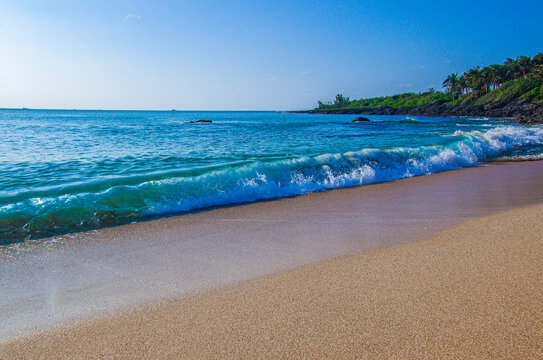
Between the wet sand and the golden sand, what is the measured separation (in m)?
0.15

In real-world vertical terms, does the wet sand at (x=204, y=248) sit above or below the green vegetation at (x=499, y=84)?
below

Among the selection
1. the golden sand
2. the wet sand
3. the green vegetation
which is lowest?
the wet sand

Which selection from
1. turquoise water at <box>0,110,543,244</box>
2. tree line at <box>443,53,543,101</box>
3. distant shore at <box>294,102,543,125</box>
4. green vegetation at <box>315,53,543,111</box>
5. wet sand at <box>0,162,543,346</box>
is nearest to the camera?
wet sand at <box>0,162,543,346</box>

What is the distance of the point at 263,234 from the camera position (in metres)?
4.43

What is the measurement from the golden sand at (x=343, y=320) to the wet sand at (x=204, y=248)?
0.49 ft

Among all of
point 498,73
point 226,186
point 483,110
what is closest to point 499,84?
point 498,73

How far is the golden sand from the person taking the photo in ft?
6.48

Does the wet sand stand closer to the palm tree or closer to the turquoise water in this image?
the turquoise water

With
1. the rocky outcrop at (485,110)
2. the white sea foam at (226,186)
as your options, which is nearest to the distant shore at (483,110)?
the rocky outcrop at (485,110)

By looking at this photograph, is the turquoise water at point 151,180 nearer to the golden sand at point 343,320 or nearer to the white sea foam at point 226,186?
the white sea foam at point 226,186

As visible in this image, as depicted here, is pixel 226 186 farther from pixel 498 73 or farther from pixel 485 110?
pixel 498 73

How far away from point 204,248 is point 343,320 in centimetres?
223

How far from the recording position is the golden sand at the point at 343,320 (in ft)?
6.48

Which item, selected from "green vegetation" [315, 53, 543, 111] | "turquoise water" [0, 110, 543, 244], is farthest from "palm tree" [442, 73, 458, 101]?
"turquoise water" [0, 110, 543, 244]
